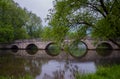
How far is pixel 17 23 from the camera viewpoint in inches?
2341

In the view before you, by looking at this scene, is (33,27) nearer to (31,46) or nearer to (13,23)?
(31,46)

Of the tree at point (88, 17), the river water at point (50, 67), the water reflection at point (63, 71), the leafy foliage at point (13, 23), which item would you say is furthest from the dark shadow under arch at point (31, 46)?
the tree at point (88, 17)

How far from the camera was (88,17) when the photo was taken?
17.0 meters

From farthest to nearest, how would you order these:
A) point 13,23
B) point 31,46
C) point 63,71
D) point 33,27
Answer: point 33,27, point 31,46, point 13,23, point 63,71

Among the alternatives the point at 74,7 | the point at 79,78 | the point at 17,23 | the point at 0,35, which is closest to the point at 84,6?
the point at 74,7

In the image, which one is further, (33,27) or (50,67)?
(33,27)

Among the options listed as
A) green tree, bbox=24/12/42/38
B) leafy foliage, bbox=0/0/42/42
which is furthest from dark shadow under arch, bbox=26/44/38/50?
green tree, bbox=24/12/42/38

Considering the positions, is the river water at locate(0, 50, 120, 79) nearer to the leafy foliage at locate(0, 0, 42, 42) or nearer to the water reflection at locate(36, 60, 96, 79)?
the water reflection at locate(36, 60, 96, 79)

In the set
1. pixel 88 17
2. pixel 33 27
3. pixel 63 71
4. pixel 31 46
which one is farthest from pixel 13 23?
pixel 88 17

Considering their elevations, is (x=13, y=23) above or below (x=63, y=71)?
above

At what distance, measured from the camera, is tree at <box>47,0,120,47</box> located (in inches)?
610

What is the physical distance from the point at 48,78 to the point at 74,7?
551 centimetres

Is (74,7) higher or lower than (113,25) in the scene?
higher

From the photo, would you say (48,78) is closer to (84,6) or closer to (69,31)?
(69,31)
